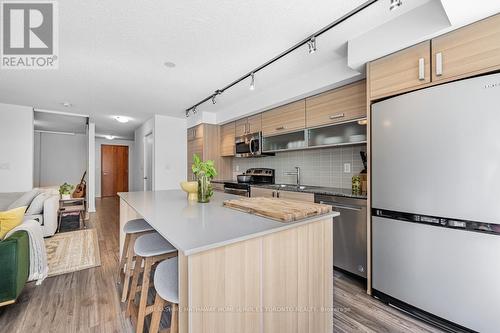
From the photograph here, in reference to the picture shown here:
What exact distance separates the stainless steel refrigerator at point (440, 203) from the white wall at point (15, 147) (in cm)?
598

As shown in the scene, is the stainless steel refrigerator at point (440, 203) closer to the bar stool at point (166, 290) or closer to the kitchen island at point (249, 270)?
the kitchen island at point (249, 270)

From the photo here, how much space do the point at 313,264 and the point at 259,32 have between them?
1932 mm

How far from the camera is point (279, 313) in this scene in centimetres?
112

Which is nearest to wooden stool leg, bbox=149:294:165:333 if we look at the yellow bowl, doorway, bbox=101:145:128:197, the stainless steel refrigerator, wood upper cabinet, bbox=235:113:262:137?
the yellow bowl

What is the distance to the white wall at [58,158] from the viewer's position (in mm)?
7039

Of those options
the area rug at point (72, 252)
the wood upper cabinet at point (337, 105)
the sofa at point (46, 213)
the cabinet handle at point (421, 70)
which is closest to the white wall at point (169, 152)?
the area rug at point (72, 252)

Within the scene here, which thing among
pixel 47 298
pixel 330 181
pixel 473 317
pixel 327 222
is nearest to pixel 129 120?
pixel 47 298

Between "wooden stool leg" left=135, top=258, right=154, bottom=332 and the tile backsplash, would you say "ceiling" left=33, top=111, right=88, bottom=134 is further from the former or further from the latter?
"wooden stool leg" left=135, top=258, right=154, bottom=332

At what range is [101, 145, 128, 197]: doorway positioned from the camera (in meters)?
8.62

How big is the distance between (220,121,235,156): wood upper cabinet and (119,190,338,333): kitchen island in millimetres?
3142

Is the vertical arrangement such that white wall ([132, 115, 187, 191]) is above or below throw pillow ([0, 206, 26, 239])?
above

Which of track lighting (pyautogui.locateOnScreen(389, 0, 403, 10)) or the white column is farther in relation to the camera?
the white column

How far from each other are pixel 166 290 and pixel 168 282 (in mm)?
51

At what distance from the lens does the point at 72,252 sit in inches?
118
